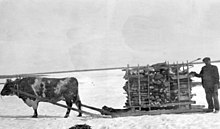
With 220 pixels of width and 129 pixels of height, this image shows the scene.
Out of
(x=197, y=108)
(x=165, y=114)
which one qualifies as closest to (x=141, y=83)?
(x=165, y=114)

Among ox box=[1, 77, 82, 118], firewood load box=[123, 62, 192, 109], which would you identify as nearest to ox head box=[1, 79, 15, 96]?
ox box=[1, 77, 82, 118]

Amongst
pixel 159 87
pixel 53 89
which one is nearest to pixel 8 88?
pixel 53 89

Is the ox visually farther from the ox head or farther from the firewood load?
the firewood load

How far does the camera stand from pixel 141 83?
14.4 metres

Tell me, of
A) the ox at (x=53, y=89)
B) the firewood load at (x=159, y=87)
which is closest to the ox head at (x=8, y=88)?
the ox at (x=53, y=89)

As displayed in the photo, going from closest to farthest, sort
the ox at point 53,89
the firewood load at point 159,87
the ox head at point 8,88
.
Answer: the firewood load at point 159,87, the ox at point 53,89, the ox head at point 8,88

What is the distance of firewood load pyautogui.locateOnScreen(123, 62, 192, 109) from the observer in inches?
554

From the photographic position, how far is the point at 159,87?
14180 mm

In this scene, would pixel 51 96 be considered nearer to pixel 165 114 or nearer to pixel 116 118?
pixel 116 118

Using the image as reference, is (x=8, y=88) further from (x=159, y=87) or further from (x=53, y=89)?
(x=159, y=87)

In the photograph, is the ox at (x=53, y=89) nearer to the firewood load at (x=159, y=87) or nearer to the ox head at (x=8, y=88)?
the ox head at (x=8, y=88)

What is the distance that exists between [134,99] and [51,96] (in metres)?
4.62

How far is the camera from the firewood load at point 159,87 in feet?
46.2

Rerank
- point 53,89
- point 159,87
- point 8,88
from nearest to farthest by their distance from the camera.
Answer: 1. point 159,87
2. point 53,89
3. point 8,88
